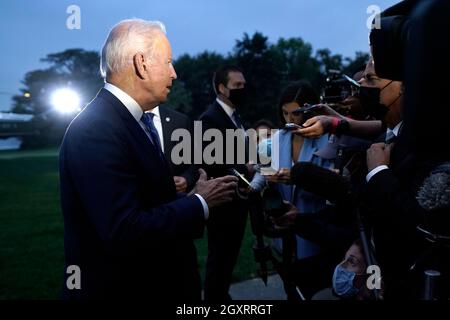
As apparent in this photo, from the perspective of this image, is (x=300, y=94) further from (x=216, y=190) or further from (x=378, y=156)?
(x=216, y=190)

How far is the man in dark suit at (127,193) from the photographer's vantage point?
142 centimetres

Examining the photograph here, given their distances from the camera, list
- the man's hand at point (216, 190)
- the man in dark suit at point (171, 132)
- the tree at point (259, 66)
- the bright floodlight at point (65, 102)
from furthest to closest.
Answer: the tree at point (259, 66) < the bright floodlight at point (65, 102) < the man in dark suit at point (171, 132) < the man's hand at point (216, 190)

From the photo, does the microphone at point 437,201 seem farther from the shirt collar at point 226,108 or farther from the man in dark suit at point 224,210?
the shirt collar at point 226,108

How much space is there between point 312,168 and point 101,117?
4.15 feet

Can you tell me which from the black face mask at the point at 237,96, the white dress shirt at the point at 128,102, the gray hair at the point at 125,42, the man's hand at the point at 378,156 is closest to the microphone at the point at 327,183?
the man's hand at the point at 378,156

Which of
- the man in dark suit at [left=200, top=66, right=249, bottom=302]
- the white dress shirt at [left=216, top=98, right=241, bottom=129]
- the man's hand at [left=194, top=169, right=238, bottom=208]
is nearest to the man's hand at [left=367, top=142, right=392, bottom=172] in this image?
the man's hand at [left=194, top=169, right=238, bottom=208]

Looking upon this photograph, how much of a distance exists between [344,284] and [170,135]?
6.33 ft

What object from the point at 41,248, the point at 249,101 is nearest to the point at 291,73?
the point at 249,101

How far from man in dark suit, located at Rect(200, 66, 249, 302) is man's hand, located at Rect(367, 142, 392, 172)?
1.96m

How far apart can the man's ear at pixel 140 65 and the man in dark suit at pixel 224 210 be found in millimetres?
2161

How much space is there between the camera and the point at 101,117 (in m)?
1.50

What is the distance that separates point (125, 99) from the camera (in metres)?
1.63
